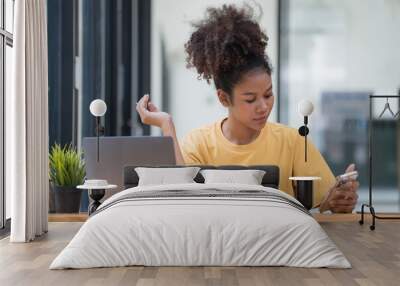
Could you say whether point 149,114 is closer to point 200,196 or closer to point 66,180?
point 66,180

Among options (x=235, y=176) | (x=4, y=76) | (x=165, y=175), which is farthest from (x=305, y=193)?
(x=4, y=76)

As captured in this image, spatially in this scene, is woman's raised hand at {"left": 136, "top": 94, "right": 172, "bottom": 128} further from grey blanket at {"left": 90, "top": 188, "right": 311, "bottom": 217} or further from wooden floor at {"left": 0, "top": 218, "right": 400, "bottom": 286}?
wooden floor at {"left": 0, "top": 218, "right": 400, "bottom": 286}

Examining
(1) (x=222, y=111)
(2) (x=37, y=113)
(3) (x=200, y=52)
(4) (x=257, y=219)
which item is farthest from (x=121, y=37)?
(4) (x=257, y=219)

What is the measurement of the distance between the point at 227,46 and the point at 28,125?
2.12 m

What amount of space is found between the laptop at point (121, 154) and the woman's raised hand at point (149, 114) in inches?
26.3

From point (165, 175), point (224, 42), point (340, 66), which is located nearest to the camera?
point (165, 175)

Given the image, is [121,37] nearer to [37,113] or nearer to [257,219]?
[37,113]

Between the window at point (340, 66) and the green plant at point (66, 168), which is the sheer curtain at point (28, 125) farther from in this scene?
the window at point (340, 66)

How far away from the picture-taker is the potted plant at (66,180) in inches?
257

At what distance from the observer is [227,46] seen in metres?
6.38

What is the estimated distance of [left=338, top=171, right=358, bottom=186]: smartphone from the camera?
6391 mm

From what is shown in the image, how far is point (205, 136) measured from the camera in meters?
6.68

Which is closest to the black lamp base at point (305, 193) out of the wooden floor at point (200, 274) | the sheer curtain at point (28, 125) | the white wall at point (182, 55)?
the white wall at point (182, 55)

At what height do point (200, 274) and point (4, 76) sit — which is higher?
point (4, 76)
